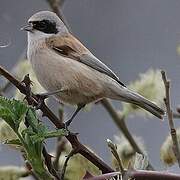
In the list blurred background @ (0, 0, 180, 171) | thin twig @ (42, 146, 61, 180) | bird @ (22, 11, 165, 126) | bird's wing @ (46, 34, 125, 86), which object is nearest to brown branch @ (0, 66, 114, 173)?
thin twig @ (42, 146, 61, 180)

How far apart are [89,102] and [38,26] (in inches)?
11.3

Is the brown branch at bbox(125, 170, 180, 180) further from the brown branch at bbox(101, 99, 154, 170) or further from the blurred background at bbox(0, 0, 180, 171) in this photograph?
the blurred background at bbox(0, 0, 180, 171)

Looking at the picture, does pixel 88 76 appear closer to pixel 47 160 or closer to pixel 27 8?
pixel 47 160

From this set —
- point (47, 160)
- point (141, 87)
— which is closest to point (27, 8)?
point (141, 87)

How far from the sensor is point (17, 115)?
0.45 m

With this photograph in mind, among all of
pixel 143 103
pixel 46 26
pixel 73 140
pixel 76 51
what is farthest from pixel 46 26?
pixel 73 140

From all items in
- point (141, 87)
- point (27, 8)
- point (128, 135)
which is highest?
point (27, 8)

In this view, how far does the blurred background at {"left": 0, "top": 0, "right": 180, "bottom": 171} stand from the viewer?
204 centimetres

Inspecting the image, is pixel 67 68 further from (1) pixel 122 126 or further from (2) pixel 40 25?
(1) pixel 122 126

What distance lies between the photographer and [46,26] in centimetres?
144

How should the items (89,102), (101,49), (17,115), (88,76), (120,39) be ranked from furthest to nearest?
(120,39), (101,49), (88,76), (89,102), (17,115)

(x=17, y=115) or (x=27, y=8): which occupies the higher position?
(x=27, y=8)

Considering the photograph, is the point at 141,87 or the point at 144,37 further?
the point at 144,37

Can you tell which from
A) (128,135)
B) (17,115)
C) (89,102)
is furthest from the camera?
(89,102)
